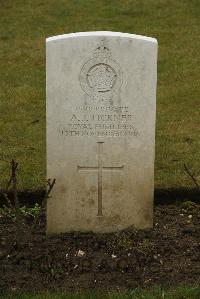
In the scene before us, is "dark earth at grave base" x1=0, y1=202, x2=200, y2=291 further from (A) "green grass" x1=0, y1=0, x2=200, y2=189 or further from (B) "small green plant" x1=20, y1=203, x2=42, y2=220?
(A) "green grass" x1=0, y1=0, x2=200, y2=189

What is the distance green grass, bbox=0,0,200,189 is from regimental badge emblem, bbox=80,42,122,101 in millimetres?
1304

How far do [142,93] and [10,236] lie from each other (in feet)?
4.59

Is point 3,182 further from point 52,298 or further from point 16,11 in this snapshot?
point 16,11

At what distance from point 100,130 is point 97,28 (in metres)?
6.89

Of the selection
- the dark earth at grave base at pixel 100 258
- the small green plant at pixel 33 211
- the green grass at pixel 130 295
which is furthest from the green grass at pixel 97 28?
the green grass at pixel 130 295

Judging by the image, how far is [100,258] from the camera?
15.1 feet

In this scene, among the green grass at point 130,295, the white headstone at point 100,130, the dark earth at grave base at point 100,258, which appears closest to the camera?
the green grass at point 130,295

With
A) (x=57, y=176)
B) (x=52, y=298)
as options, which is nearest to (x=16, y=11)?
(x=57, y=176)

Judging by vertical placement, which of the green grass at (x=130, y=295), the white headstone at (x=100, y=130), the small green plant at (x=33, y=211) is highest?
the white headstone at (x=100, y=130)

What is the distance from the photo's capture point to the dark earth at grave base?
14.2 feet

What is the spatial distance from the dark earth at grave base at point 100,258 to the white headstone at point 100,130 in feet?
0.57

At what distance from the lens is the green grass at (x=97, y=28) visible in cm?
646

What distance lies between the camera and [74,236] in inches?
194

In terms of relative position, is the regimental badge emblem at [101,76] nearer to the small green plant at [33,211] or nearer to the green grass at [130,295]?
the small green plant at [33,211]
